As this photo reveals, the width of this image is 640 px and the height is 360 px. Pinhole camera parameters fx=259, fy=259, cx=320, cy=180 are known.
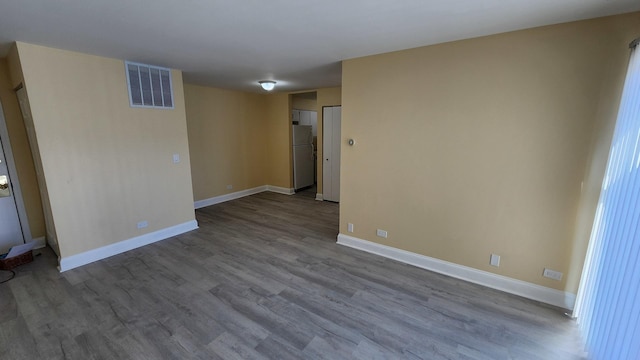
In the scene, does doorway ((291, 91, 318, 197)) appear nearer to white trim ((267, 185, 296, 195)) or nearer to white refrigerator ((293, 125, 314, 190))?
white refrigerator ((293, 125, 314, 190))

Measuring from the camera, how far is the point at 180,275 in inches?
118

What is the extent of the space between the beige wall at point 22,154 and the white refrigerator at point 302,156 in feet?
15.0

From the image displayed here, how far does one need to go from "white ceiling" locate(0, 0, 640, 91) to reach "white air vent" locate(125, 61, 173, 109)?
1.01 ft

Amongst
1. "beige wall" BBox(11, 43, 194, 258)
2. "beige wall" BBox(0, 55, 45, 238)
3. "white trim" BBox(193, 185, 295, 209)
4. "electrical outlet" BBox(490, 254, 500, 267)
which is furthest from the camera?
"white trim" BBox(193, 185, 295, 209)

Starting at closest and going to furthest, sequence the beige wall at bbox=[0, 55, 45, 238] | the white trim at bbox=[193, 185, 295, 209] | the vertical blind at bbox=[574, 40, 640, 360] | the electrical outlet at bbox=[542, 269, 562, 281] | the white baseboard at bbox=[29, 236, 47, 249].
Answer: the vertical blind at bbox=[574, 40, 640, 360]
the electrical outlet at bbox=[542, 269, 562, 281]
the beige wall at bbox=[0, 55, 45, 238]
the white baseboard at bbox=[29, 236, 47, 249]
the white trim at bbox=[193, 185, 295, 209]

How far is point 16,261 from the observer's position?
3.11 metres

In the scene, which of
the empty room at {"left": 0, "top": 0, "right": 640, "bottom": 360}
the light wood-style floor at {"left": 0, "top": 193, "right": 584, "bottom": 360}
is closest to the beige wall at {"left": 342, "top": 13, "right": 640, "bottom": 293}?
the empty room at {"left": 0, "top": 0, "right": 640, "bottom": 360}

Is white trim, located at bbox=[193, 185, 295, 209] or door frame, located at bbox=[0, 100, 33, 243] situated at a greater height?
door frame, located at bbox=[0, 100, 33, 243]

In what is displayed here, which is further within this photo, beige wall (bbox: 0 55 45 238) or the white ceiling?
beige wall (bbox: 0 55 45 238)

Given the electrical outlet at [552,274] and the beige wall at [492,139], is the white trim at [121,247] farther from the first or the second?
the electrical outlet at [552,274]

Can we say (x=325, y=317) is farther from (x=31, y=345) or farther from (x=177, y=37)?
(x=177, y=37)

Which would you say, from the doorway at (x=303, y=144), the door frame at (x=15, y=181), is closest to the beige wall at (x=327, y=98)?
the doorway at (x=303, y=144)

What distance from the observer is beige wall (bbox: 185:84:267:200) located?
17.7 feet

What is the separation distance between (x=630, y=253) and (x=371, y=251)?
7.72 ft
